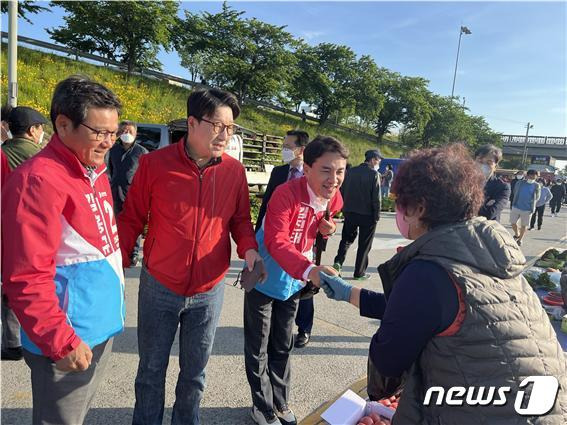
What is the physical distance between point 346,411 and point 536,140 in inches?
2923

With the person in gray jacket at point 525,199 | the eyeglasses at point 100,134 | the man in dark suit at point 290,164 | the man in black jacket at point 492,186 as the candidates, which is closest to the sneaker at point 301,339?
the man in dark suit at point 290,164

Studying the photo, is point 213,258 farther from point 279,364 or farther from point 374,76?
point 374,76

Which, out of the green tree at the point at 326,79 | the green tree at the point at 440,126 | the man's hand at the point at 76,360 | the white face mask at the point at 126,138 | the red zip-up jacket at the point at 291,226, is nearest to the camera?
the man's hand at the point at 76,360

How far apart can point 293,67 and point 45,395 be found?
109 feet

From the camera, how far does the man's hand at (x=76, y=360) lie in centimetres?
135

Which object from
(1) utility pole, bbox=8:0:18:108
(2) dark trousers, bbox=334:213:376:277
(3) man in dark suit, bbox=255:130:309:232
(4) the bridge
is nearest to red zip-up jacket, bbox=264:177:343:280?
(3) man in dark suit, bbox=255:130:309:232

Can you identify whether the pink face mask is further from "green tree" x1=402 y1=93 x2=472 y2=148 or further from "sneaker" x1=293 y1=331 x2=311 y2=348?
"green tree" x1=402 y1=93 x2=472 y2=148

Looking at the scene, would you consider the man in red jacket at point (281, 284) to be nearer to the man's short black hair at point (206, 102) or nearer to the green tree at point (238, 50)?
the man's short black hair at point (206, 102)

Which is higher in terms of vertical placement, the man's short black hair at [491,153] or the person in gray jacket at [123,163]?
the man's short black hair at [491,153]

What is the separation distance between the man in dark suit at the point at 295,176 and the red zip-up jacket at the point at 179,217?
1.78 m

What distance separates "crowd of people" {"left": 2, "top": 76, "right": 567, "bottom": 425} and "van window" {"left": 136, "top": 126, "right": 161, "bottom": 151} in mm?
8955

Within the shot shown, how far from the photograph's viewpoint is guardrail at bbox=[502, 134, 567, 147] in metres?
61.3

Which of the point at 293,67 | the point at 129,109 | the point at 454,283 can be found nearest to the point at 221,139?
the point at 454,283

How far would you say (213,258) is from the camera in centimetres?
207
